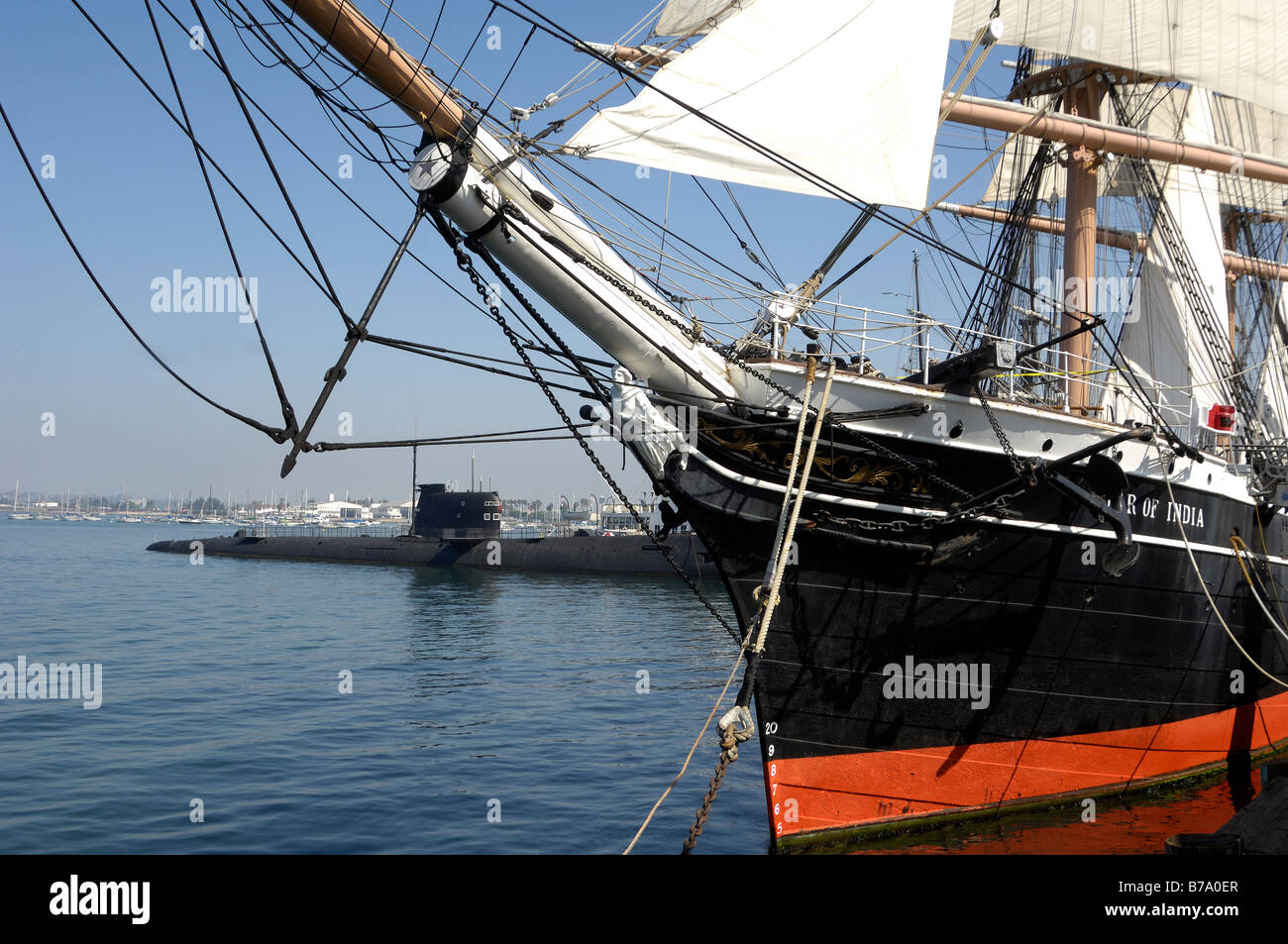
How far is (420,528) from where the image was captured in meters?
64.4

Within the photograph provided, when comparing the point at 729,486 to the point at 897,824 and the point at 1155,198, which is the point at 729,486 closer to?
the point at 897,824

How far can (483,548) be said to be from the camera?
58.2 metres

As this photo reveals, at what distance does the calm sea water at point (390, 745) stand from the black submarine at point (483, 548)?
62.4ft

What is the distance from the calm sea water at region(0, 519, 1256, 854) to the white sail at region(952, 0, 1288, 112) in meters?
12.4

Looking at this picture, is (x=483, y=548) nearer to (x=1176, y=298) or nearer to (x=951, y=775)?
(x=1176, y=298)

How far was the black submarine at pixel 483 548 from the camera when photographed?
52.5 metres

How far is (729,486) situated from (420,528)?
56184mm

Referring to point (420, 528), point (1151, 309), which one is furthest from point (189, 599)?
point (1151, 309)

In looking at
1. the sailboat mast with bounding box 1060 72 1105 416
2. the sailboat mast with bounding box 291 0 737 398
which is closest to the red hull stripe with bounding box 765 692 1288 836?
the sailboat mast with bounding box 291 0 737 398

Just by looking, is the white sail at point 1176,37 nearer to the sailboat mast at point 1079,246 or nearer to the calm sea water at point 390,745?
the sailboat mast at point 1079,246

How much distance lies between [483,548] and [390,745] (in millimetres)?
42618

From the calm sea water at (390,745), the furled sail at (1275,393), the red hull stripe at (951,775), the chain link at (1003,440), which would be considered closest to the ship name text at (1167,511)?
the chain link at (1003,440)

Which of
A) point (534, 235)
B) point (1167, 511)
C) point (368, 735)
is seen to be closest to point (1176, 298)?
point (1167, 511)

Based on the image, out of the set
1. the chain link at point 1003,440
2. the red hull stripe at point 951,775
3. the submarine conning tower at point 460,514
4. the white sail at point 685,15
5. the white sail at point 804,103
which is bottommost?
the red hull stripe at point 951,775
